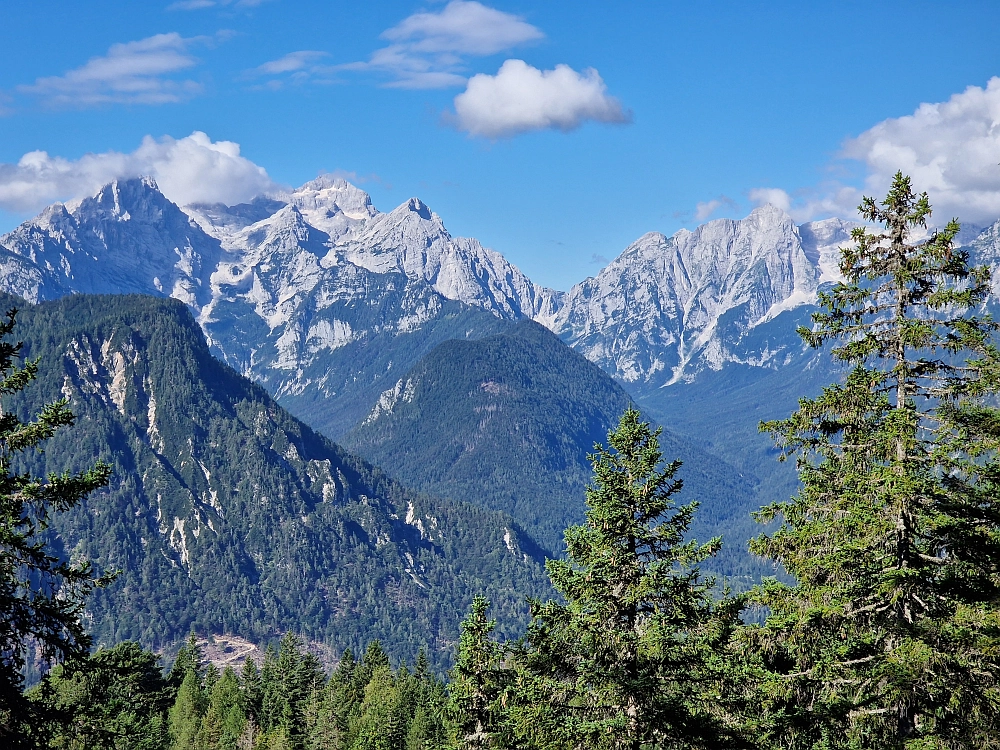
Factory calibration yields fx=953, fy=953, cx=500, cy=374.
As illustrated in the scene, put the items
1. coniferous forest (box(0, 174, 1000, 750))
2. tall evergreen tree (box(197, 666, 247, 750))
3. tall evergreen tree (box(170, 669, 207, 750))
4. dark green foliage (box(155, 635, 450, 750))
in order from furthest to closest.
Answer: tall evergreen tree (box(170, 669, 207, 750)), tall evergreen tree (box(197, 666, 247, 750)), dark green foliage (box(155, 635, 450, 750)), coniferous forest (box(0, 174, 1000, 750))

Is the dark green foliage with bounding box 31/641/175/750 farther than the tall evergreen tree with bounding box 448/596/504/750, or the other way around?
the tall evergreen tree with bounding box 448/596/504/750

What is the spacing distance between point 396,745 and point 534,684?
52.0 meters

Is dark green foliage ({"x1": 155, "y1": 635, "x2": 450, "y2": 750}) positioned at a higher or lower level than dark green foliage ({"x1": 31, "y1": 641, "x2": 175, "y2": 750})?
lower

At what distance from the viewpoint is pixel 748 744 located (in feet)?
74.8

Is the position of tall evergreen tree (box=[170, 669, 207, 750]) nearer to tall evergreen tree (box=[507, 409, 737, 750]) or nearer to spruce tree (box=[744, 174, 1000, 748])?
tall evergreen tree (box=[507, 409, 737, 750])

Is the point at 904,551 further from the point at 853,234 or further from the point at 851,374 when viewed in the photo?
the point at 853,234

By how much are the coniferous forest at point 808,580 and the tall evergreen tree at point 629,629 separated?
6 centimetres

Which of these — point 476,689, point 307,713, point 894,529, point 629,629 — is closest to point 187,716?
point 307,713

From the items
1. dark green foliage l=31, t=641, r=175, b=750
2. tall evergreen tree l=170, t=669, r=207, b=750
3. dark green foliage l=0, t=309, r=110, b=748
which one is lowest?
tall evergreen tree l=170, t=669, r=207, b=750

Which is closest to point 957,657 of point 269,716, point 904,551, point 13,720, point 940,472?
point 904,551

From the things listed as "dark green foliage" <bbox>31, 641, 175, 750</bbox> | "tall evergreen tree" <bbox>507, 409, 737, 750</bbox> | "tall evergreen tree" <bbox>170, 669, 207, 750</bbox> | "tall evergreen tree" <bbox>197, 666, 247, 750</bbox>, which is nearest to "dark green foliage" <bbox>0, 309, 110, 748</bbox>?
"dark green foliage" <bbox>31, 641, 175, 750</bbox>

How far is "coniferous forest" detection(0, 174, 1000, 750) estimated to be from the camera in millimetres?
19453

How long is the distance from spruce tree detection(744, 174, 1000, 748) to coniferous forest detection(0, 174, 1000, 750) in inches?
2.1

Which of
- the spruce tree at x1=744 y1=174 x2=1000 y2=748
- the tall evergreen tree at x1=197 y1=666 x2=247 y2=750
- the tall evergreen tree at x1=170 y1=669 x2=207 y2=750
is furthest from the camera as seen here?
the tall evergreen tree at x1=170 y1=669 x2=207 y2=750
